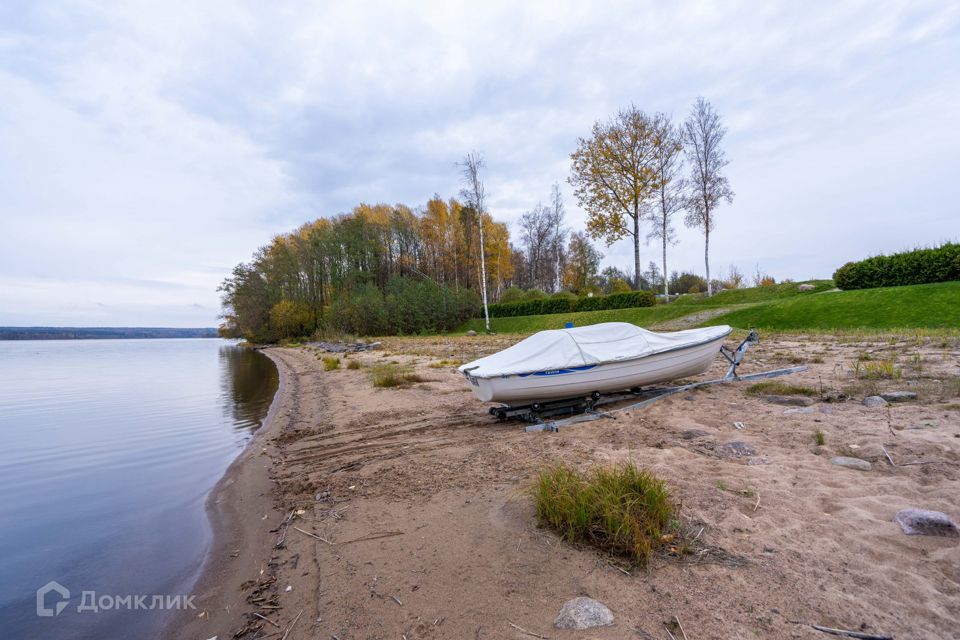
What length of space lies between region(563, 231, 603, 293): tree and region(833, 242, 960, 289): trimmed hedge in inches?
971

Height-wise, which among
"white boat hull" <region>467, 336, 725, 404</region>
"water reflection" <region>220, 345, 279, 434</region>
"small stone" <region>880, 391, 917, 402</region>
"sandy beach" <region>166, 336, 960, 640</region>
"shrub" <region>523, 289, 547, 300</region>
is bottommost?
"water reflection" <region>220, 345, 279, 434</region>

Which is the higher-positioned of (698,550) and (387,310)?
(387,310)

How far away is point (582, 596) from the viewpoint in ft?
8.23

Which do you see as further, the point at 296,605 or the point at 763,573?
the point at 296,605

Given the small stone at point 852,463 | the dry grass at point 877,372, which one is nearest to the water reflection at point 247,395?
the small stone at point 852,463

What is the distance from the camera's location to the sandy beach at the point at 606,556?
2350 millimetres

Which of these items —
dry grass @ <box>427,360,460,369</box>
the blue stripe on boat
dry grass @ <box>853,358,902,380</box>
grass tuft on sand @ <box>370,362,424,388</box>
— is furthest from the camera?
dry grass @ <box>427,360,460,369</box>

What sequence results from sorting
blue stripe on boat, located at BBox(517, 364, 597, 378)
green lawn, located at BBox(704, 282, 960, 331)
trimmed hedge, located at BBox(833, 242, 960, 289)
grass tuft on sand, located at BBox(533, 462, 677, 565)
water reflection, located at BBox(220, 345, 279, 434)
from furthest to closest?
trimmed hedge, located at BBox(833, 242, 960, 289) < green lawn, located at BBox(704, 282, 960, 331) < water reflection, located at BBox(220, 345, 279, 434) < blue stripe on boat, located at BBox(517, 364, 597, 378) < grass tuft on sand, located at BBox(533, 462, 677, 565)

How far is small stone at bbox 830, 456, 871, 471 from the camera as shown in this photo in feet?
12.5

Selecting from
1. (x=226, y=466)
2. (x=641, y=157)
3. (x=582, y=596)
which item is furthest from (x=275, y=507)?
(x=641, y=157)

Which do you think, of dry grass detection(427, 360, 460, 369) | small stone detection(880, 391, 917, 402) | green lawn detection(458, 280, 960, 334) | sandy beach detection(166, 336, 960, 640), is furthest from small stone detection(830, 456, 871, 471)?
green lawn detection(458, 280, 960, 334)

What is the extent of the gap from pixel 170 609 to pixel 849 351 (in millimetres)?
12773

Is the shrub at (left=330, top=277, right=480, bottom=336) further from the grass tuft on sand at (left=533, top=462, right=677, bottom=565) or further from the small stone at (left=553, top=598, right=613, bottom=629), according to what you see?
the small stone at (left=553, top=598, right=613, bottom=629)

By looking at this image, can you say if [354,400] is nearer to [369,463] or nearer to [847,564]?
[369,463]
